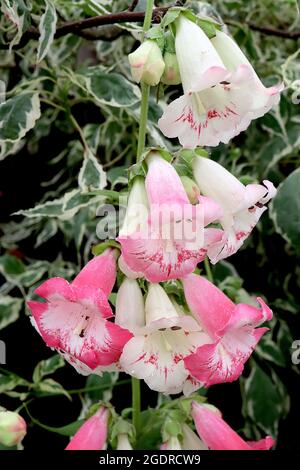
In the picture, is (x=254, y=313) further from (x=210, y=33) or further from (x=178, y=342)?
(x=210, y=33)

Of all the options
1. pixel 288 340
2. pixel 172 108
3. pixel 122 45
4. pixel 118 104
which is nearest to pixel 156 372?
pixel 172 108

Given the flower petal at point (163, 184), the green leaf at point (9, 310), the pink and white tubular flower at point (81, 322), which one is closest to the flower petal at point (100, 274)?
the pink and white tubular flower at point (81, 322)

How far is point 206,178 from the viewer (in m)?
0.73

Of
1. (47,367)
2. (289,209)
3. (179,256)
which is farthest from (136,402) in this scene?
(289,209)

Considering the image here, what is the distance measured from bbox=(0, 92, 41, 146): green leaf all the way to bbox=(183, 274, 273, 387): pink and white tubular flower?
17.8 inches

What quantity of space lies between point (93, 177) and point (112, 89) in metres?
0.15

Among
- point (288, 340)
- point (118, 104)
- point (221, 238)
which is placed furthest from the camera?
point (288, 340)

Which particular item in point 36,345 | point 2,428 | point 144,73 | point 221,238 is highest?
point 144,73

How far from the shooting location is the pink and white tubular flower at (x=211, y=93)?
0.67 m

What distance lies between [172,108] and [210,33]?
10cm

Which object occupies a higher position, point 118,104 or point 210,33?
point 210,33

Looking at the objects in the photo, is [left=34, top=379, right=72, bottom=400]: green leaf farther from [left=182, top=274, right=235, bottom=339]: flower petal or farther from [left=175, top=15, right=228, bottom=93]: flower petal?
[left=175, top=15, right=228, bottom=93]: flower petal

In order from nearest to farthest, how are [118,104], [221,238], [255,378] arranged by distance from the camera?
[221,238], [118,104], [255,378]

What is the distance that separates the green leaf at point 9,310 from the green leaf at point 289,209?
19.6 inches
